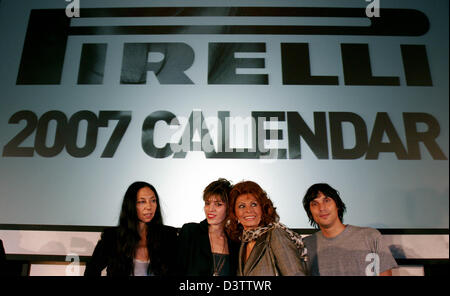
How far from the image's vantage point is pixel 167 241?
2658 millimetres

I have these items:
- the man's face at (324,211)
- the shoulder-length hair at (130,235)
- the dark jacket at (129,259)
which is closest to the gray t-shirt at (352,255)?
the man's face at (324,211)

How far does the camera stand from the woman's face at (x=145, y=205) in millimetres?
2641

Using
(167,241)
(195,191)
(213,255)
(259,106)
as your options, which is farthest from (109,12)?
(213,255)

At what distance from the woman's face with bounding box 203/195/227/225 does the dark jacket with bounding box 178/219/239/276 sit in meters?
0.12

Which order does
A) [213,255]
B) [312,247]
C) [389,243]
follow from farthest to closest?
1. [389,243]
2. [312,247]
3. [213,255]

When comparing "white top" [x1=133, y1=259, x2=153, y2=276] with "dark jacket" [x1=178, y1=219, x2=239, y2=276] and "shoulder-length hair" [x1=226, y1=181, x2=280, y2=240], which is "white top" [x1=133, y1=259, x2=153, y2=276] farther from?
"shoulder-length hair" [x1=226, y1=181, x2=280, y2=240]

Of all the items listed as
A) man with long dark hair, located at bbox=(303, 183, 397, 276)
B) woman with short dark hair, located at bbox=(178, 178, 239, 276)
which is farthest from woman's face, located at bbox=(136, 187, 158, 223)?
man with long dark hair, located at bbox=(303, 183, 397, 276)

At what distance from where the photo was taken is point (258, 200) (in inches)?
90.2

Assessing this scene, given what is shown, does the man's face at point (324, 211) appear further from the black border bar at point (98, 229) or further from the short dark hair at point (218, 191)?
the short dark hair at point (218, 191)

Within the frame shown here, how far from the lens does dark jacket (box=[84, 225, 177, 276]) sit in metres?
2.43

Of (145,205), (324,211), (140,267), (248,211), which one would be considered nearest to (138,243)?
(140,267)

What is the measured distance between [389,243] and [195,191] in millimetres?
2002

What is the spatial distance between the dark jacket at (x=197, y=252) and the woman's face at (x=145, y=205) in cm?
33
